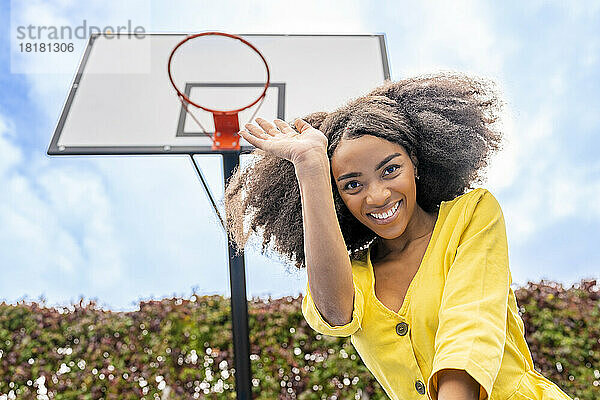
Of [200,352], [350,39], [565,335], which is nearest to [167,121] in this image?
[350,39]

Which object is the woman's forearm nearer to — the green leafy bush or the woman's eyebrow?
the woman's eyebrow

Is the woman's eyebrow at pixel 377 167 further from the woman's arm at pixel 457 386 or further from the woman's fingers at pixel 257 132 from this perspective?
the woman's arm at pixel 457 386

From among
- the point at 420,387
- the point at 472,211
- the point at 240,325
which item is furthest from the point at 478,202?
the point at 240,325

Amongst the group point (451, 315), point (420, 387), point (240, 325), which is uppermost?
point (451, 315)

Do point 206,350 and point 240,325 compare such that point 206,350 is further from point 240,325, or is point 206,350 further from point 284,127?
point 284,127

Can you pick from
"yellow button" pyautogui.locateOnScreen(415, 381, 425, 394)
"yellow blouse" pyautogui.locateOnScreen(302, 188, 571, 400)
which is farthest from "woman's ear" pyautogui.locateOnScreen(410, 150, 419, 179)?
"yellow button" pyautogui.locateOnScreen(415, 381, 425, 394)

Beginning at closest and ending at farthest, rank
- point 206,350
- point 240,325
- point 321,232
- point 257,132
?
point 321,232
point 257,132
point 240,325
point 206,350

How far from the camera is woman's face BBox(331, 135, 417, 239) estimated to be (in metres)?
1.49

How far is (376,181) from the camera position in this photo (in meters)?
1.49

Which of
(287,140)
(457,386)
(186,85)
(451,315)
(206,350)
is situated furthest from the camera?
(206,350)

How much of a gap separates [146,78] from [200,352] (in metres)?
1.50

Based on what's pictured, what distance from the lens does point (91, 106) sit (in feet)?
10.0

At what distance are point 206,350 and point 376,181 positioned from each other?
2.43m

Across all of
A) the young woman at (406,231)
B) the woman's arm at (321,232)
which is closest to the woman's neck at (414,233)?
the young woman at (406,231)
